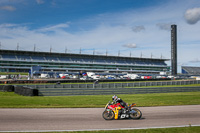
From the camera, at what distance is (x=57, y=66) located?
4427 inches

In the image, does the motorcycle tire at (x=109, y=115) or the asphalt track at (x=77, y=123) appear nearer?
the asphalt track at (x=77, y=123)

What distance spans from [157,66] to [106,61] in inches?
1444

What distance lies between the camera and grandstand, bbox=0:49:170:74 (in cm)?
10406

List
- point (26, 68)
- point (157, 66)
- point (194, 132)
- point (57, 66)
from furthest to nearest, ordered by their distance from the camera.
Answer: point (157, 66), point (57, 66), point (26, 68), point (194, 132)

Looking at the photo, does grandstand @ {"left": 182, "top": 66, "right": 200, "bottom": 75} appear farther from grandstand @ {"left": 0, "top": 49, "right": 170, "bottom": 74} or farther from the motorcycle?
the motorcycle

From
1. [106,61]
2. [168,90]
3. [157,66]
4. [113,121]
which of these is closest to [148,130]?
[113,121]

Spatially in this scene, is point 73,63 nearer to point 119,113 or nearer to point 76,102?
point 76,102

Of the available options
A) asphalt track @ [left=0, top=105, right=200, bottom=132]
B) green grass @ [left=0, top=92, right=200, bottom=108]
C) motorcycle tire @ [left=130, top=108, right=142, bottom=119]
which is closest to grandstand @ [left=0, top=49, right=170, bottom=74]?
green grass @ [left=0, top=92, right=200, bottom=108]

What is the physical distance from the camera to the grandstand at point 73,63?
104062 millimetres

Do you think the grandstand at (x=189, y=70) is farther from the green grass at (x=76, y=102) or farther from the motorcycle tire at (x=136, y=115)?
the motorcycle tire at (x=136, y=115)

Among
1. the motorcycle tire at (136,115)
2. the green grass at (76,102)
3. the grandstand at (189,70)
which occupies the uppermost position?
the grandstand at (189,70)

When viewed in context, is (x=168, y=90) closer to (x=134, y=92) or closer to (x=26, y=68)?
(x=134, y=92)

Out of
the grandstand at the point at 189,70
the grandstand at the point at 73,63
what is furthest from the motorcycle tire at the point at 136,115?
the grandstand at the point at 189,70

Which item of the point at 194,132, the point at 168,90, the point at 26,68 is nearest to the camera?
the point at 194,132
